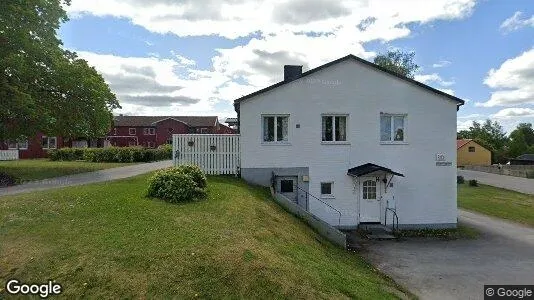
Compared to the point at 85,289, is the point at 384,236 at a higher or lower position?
lower

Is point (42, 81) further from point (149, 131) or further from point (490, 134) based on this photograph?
point (490, 134)

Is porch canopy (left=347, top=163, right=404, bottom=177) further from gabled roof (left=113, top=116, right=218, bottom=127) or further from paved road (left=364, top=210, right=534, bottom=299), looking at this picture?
gabled roof (left=113, top=116, right=218, bottom=127)

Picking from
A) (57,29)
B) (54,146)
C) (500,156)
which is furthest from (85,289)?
(500,156)

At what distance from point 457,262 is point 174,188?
10416 mm

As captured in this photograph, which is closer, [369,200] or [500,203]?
[369,200]

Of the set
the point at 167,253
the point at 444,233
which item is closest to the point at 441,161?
the point at 444,233

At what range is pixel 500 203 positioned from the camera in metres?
28.5

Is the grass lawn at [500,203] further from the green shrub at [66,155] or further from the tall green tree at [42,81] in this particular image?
the green shrub at [66,155]

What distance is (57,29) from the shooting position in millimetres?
23062

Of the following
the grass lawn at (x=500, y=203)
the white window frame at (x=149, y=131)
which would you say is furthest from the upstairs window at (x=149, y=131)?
the grass lawn at (x=500, y=203)

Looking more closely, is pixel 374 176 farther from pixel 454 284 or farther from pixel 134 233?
pixel 134 233

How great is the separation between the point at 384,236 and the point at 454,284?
224 inches

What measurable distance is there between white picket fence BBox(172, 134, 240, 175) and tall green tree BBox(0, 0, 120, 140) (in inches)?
360

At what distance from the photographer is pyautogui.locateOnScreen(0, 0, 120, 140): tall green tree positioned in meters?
19.5
